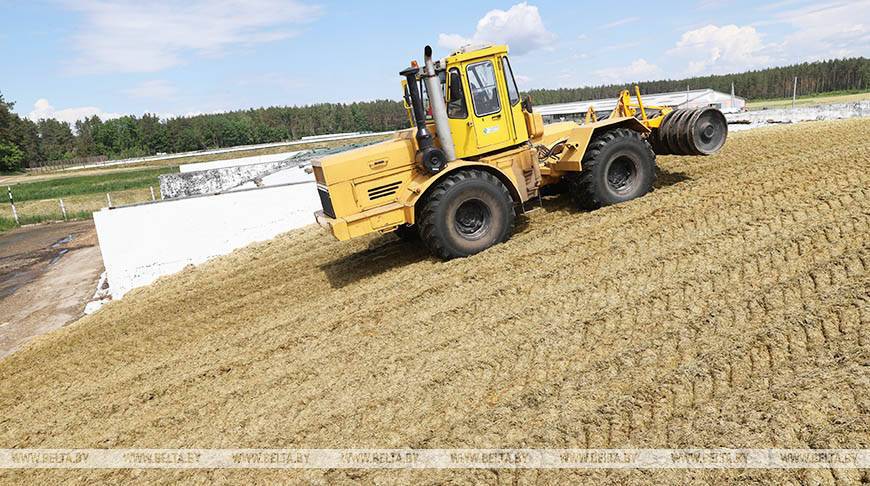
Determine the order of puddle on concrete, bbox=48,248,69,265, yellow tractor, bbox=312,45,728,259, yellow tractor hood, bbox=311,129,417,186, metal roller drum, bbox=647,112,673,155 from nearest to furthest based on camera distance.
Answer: yellow tractor hood, bbox=311,129,417,186 → yellow tractor, bbox=312,45,728,259 → metal roller drum, bbox=647,112,673,155 → puddle on concrete, bbox=48,248,69,265

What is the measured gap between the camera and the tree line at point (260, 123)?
7125 cm

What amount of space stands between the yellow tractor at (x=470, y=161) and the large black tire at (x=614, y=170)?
1 centimetres

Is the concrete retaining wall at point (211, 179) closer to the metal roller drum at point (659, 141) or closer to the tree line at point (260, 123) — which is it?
the metal roller drum at point (659, 141)

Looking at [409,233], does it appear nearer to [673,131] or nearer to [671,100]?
[673,131]

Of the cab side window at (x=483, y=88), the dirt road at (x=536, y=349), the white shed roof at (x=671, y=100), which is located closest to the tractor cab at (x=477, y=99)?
the cab side window at (x=483, y=88)

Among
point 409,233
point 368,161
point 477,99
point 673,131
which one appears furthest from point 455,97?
point 673,131

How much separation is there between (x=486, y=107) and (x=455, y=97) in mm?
449

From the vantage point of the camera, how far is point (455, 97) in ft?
24.0

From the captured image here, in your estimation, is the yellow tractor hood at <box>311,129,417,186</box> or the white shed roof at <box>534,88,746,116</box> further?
the white shed roof at <box>534,88,746,116</box>

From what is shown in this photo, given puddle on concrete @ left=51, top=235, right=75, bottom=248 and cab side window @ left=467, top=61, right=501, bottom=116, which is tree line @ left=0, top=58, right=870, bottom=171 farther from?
cab side window @ left=467, top=61, right=501, bottom=116

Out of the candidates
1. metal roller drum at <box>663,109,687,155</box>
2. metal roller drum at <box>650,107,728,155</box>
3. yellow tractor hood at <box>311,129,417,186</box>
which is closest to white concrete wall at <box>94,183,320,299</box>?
yellow tractor hood at <box>311,129,417,186</box>

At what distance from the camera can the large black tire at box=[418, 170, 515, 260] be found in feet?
23.4

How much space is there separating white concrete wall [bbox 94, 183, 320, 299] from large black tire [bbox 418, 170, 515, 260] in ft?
17.7

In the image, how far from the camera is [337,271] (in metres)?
8.41
